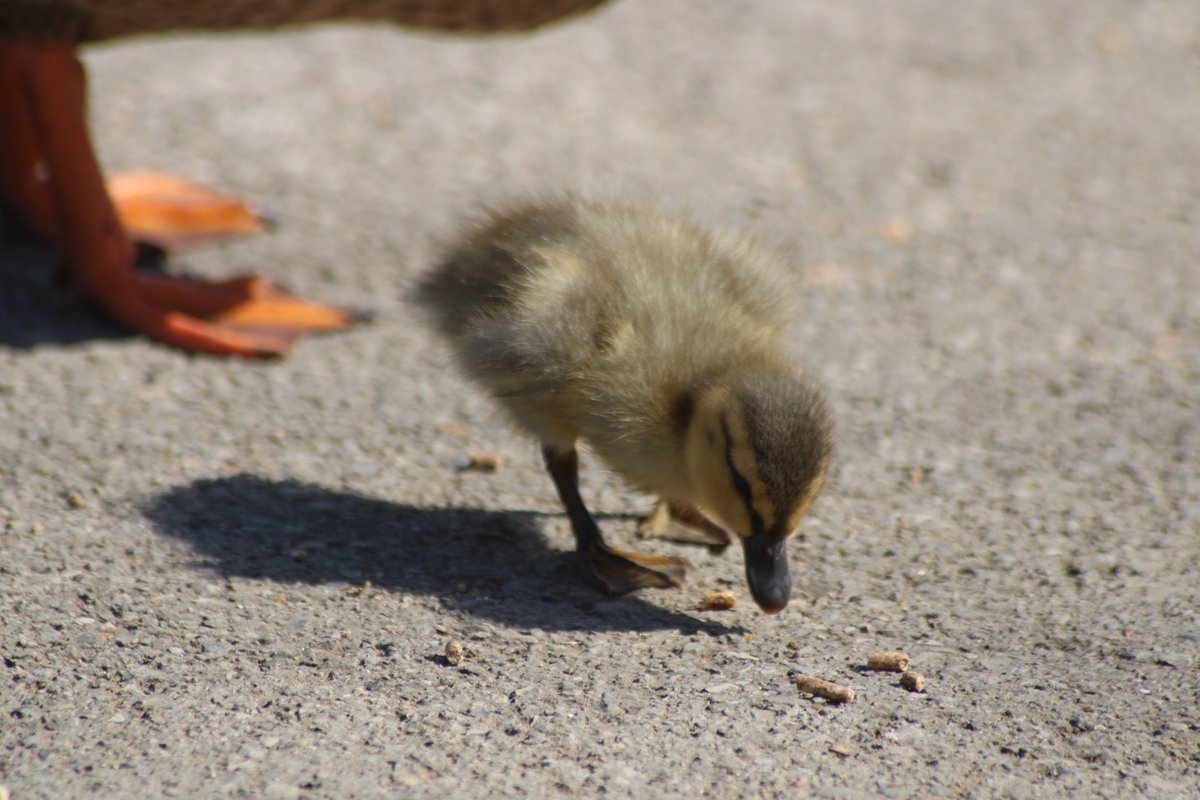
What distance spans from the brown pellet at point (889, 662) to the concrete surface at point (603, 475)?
4cm

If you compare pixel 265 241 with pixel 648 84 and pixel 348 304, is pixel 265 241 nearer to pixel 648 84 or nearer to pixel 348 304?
pixel 348 304

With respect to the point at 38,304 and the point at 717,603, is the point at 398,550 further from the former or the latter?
the point at 38,304

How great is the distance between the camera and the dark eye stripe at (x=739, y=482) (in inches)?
122

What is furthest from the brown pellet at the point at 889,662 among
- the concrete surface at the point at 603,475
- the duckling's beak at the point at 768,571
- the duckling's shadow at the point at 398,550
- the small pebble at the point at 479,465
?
the small pebble at the point at 479,465

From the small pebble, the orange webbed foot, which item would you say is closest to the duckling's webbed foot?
the small pebble

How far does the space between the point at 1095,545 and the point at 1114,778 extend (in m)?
1.06

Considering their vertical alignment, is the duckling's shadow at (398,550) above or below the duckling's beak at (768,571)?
below

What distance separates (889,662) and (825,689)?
197 mm

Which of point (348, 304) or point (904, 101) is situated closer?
point (348, 304)

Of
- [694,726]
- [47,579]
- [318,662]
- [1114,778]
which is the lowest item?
[47,579]

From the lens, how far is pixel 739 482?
10.2 ft

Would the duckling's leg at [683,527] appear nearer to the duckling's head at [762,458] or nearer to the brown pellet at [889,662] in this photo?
the duckling's head at [762,458]

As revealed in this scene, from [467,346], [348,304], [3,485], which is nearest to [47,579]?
[3,485]

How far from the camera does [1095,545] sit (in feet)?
12.0
